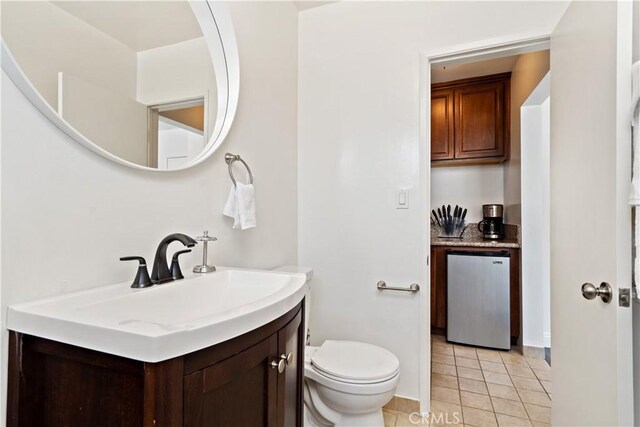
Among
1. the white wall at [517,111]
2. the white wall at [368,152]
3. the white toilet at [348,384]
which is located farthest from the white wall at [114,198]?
the white wall at [517,111]

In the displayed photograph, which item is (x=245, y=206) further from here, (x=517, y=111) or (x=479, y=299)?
(x=517, y=111)

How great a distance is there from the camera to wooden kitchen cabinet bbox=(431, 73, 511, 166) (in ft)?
9.29

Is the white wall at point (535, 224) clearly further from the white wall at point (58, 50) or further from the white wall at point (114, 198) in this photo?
the white wall at point (58, 50)

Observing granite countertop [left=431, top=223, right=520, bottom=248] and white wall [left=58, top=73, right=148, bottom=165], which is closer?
white wall [left=58, top=73, right=148, bottom=165]

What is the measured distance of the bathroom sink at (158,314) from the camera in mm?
527

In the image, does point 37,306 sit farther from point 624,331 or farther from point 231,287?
point 624,331

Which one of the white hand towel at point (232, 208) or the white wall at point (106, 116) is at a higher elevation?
the white wall at point (106, 116)

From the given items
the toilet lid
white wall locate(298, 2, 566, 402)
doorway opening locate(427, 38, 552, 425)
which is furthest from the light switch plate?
the toilet lid

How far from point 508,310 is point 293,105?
7.60 ft

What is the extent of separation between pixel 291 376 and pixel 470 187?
2.92 m

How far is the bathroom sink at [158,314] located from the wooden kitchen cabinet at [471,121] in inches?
100

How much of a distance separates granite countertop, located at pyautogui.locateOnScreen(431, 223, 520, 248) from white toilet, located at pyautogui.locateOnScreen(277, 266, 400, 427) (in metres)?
1.50

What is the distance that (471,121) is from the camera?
115 inches

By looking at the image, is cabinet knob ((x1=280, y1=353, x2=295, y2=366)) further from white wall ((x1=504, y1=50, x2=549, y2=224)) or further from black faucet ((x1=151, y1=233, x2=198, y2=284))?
white wall ((x1=504, y1=50, x2=549, y2=224))
